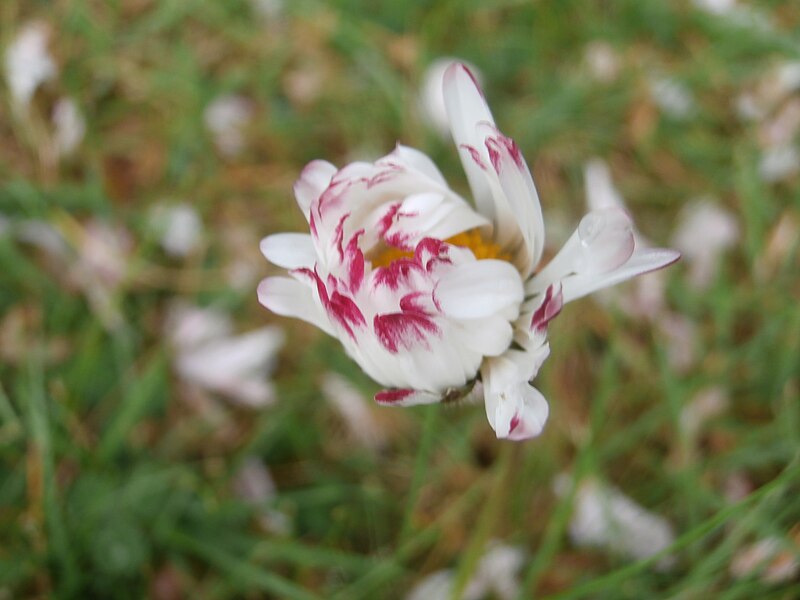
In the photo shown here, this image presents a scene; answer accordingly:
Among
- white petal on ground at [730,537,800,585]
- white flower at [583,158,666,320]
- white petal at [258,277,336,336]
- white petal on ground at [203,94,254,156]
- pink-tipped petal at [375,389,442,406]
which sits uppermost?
white petal on ground at [203,94,254,156]

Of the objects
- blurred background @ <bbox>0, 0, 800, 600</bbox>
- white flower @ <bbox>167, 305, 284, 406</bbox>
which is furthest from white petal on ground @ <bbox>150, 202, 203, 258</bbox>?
white flower @ <bbox>167, 305, 284, 406</bbox>

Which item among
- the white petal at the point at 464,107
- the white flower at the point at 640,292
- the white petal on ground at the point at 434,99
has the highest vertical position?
the white petal on ground at the point at 434,99

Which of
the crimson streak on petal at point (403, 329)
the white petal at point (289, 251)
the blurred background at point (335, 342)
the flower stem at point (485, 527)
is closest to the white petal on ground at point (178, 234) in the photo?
the blurred background at point (335, 342)

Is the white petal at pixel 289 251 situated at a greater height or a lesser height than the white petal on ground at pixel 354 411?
lesser

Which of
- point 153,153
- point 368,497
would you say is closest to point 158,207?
point 153,153

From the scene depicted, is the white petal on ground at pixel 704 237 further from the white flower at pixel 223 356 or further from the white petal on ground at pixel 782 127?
the white flower at pixel 223 356

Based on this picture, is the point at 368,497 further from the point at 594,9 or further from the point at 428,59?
the point at 594,9

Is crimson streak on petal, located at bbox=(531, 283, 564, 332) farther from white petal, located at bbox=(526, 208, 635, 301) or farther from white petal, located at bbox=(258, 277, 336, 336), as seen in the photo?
white petal, located at bbox=(258, 277, 336, 336)
